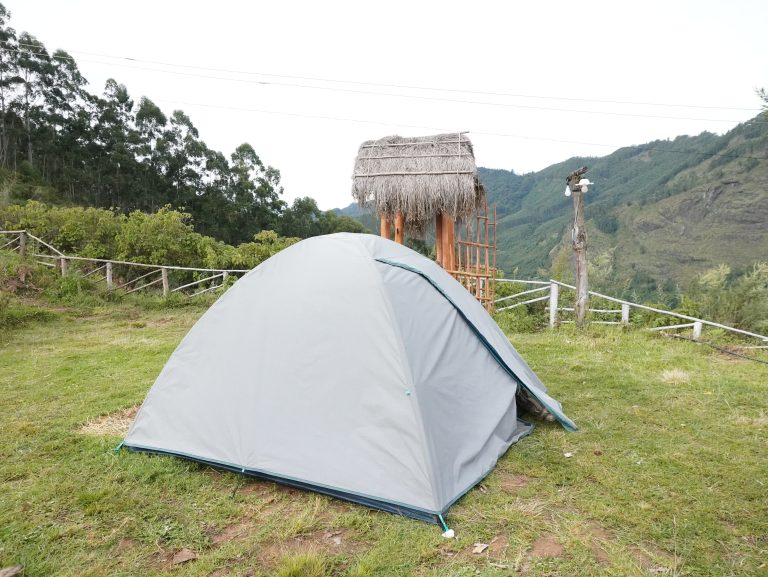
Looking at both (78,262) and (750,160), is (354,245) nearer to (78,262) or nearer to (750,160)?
(78,262)

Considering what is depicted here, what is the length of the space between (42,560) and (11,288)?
9289mm

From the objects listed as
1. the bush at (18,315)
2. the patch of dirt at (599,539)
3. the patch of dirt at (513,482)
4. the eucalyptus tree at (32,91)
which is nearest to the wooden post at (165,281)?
the bush at (18,315)

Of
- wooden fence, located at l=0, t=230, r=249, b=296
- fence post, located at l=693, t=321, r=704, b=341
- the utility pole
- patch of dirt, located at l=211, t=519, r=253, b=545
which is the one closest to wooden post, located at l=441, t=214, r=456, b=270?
the utility pole

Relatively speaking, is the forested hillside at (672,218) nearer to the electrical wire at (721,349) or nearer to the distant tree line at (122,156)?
the distant tree line at (122,156)

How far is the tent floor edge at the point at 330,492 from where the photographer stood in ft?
8.30

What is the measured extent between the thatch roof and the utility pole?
1.71 metres

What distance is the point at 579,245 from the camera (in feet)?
→ 23.1

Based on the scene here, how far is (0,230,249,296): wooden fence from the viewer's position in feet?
35.2

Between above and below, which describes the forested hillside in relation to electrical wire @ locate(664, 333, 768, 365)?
above

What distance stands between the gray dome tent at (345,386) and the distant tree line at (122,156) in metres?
24.5

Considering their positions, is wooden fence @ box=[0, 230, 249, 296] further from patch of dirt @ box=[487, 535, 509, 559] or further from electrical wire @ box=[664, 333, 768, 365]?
patch of dirt @ box=[487, 535, 509, 559]

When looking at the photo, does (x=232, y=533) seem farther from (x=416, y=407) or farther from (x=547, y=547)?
(x=547, y=547)

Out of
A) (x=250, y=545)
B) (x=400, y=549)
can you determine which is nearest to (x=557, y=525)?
(x=400, y=549)

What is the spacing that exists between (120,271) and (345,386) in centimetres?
1045
